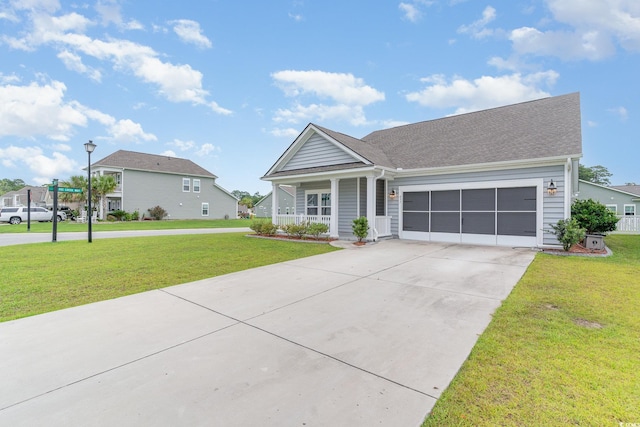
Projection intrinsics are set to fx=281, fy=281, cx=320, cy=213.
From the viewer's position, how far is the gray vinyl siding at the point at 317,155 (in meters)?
12.9

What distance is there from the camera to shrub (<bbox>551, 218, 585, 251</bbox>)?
8.73m

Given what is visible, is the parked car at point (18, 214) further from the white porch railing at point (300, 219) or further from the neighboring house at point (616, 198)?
the neighboring house at point (616, 198)

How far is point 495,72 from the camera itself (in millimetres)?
16844

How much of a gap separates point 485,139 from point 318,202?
323 inches

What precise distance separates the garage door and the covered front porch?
111 centimetres

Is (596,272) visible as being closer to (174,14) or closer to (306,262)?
(306,262)

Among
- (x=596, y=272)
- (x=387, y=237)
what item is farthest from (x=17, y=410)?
(x=387, y=237)

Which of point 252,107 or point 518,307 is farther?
point 252,107

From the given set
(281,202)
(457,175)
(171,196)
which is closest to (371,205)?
(457,175)

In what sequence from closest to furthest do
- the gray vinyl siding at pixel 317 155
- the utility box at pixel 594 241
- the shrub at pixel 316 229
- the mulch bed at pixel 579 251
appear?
the mulch bed at pixel 579 251, the utility box at pixel 594 241, the shrub at pixel 316 229, the gray vinyl siding at pixel 317 155

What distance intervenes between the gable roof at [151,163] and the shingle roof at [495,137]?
26006 mm

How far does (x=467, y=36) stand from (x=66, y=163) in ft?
169

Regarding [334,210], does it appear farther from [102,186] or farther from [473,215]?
[102,186]

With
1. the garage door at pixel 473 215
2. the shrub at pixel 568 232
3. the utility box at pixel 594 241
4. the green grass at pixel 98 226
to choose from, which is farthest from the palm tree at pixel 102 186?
the utility box at pixel 594 241
